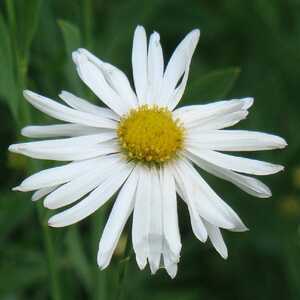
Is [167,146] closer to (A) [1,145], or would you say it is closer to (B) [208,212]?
(B) [208,212]

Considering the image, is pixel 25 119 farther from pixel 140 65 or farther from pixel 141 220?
pixel 141 220

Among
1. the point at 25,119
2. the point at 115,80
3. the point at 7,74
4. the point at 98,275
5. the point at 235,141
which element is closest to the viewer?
the point at 235,141

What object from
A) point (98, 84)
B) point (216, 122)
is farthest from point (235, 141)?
point (98, 84)

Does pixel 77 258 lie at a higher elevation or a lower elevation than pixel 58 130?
lower

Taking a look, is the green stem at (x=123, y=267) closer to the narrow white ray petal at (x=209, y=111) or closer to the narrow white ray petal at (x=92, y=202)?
the narrow white ray petal at (x=92, y=202)

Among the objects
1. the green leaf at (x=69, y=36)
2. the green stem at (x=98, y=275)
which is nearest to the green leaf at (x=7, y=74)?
the green leaf at (x=69, y=36)

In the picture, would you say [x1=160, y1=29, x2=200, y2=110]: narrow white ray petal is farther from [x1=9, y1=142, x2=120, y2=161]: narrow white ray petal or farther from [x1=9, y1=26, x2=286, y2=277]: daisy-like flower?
[x1=9, y1=142, x2=120, y2=161]: narrow white ray petal
